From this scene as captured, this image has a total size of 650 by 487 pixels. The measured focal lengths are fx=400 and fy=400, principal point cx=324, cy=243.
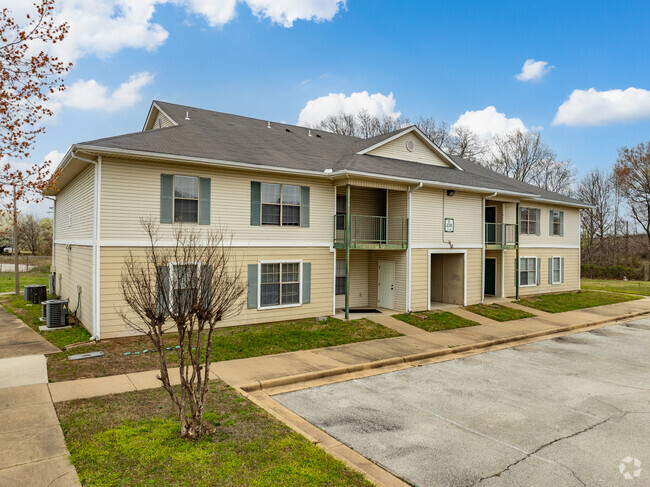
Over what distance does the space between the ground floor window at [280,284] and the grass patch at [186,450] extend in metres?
6.62

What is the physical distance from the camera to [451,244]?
54.8 feet

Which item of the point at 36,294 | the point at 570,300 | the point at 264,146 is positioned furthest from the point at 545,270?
the point at 36,294

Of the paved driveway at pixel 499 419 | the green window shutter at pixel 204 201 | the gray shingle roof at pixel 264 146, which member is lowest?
the paved driveway at pixel 499 419

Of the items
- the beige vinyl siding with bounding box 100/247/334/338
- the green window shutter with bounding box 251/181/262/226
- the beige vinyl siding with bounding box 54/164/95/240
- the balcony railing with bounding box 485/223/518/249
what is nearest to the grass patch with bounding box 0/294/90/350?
the beige vinyl siding with bounding box 100/247/334/338

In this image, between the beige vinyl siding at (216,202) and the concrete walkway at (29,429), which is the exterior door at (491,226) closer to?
the beige vinyl siding at (216,202)

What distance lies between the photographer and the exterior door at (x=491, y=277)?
66.1ft

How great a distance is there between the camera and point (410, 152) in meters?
17.4

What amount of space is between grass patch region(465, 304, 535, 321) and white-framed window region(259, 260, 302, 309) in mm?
7623

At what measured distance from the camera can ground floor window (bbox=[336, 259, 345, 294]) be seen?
52.6 feet

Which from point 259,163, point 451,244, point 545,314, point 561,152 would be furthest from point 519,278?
point 561,152

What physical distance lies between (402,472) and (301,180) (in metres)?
10.2

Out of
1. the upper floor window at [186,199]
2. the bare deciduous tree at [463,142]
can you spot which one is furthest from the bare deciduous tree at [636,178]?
the upper floor window at [186,199]

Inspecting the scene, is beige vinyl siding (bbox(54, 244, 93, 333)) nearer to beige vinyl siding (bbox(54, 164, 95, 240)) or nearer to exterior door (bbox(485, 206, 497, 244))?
beige vinyl siding (bbox(54, 164, 95, 240))

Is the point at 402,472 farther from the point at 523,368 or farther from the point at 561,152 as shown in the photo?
the point at 561,152
